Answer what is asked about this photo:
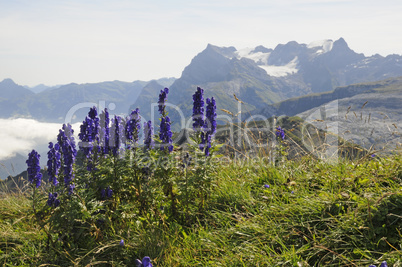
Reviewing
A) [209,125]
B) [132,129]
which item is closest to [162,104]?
[132,129]

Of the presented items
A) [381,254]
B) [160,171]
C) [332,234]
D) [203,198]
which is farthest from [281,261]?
[160,171]

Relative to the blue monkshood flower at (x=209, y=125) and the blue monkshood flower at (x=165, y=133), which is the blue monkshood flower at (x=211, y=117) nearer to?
the blue monkshood flower at (x=209, y=125)

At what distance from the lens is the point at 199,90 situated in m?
5.84

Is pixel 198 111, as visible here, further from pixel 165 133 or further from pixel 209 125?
pixel 165 133

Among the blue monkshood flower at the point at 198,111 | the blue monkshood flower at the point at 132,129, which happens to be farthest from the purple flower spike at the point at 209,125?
the blue monkshood flower at the point at 132,129

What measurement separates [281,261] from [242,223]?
0.95 metres

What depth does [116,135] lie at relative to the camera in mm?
6062

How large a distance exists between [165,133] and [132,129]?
860 mm

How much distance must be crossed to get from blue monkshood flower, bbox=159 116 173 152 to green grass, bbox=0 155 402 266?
52.7 inches

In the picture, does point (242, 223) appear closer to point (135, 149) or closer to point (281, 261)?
point (281, 261)

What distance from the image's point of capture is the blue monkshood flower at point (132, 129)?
6.01 meters

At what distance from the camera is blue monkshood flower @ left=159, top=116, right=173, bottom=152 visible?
18.8 ft

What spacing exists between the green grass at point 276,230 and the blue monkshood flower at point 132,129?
66.0 inches

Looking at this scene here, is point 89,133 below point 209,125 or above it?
below
